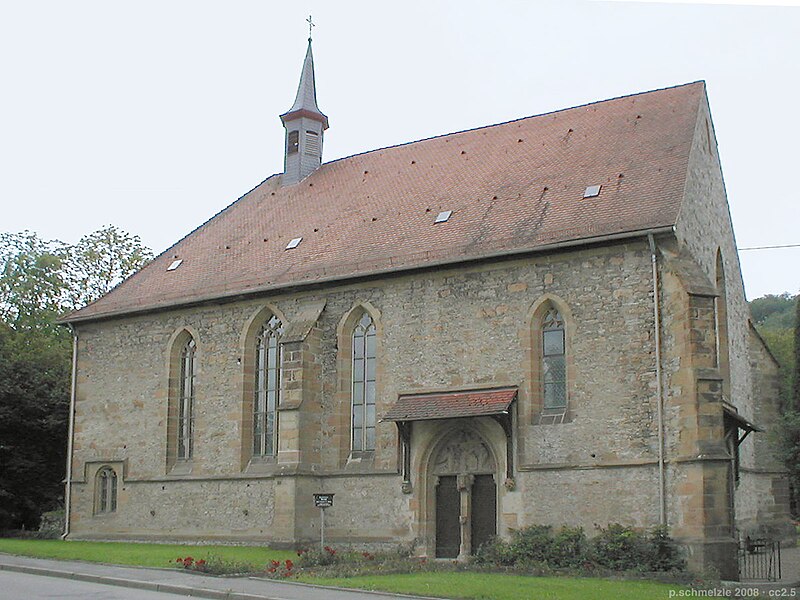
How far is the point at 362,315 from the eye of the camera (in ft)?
80.5

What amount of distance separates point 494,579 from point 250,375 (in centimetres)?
1111

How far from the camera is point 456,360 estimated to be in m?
22.6

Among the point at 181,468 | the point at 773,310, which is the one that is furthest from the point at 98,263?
the point at 773,310

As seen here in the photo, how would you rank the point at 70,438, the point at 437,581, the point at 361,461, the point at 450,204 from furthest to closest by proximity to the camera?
the point at 70,438 < the point at 450,204 < the point at 361,461 < the point at 437,581

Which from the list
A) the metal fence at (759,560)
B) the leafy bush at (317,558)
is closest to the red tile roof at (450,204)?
the leafy bush at (317,558)

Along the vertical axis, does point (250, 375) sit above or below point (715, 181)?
below

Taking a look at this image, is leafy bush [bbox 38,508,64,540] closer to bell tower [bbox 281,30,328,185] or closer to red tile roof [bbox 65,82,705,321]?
red tile roof [bbox 65,82,705,321]

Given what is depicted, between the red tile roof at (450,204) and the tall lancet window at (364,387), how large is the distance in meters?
1.57

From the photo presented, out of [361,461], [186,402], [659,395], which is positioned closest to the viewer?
[659,395]

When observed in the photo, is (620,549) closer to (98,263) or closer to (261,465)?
(261,465)

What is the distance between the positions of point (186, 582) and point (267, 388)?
9588mm

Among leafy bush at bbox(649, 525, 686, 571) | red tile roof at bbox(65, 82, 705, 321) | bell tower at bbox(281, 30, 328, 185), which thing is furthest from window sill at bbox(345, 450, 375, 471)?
bell tower at bbox(281, 30, 328, 185)

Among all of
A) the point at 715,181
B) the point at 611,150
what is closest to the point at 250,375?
the point at 611,150

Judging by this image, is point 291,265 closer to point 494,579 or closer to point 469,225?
point 469,225
